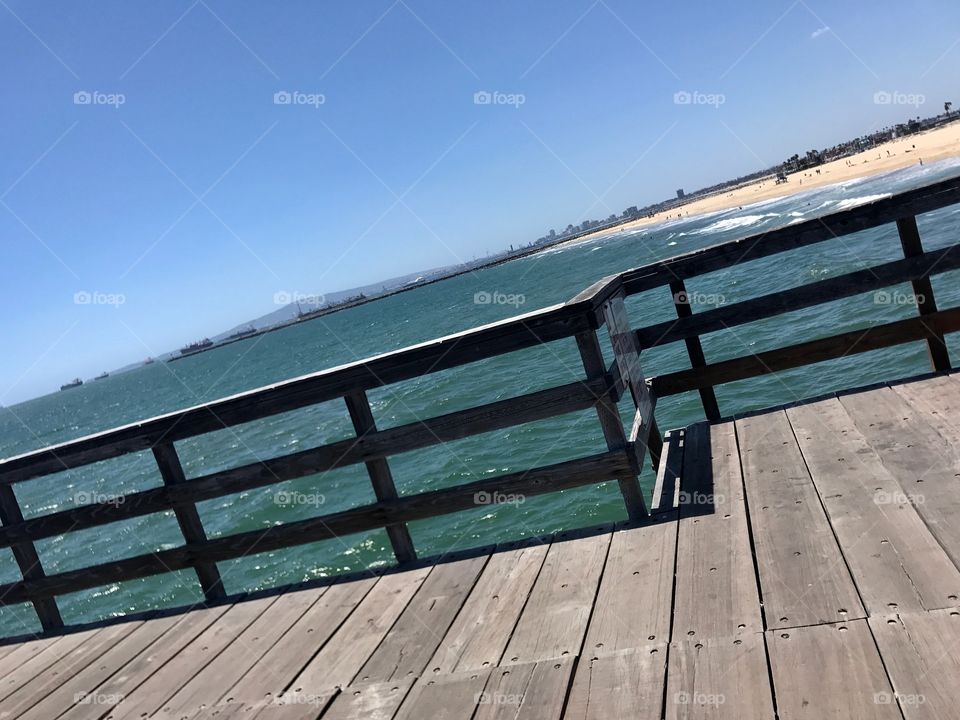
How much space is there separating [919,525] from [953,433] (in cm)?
116

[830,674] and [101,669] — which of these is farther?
[101,669]

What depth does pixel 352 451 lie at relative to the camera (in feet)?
13.5

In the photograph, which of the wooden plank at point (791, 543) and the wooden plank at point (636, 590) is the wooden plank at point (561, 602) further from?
the wooden plank at point (791, 543)

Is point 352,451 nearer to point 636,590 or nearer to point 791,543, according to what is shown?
point 636,590

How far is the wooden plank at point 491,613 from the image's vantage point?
9.86 feet

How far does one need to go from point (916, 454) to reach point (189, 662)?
3891 mm

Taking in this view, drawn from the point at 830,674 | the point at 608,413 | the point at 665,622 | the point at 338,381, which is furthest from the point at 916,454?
the point at 338,381

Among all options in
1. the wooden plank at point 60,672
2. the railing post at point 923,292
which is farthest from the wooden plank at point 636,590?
the wooden plank at point 60,672

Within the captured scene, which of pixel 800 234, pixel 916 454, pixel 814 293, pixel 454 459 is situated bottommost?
pixel 454 459

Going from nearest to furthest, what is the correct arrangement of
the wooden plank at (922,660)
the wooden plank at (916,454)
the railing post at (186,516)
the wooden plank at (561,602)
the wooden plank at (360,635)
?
the wooden plank at (922,660), the wooden plank at (561,602), the wooden plank at (916,454), the wooden plank at (360,635), the railing post at (186,516)

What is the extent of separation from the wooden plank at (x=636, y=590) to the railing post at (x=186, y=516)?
2513 millimetres

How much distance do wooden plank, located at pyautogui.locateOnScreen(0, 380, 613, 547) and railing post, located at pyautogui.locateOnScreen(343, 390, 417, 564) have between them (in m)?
0.08

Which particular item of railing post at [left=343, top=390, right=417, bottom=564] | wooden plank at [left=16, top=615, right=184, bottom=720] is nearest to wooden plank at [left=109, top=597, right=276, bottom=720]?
wooden plank at [left=16, top=615, right=184, bottom=720]

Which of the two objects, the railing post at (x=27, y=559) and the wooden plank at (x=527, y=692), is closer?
the wooden plank at (x=527, y=692)
